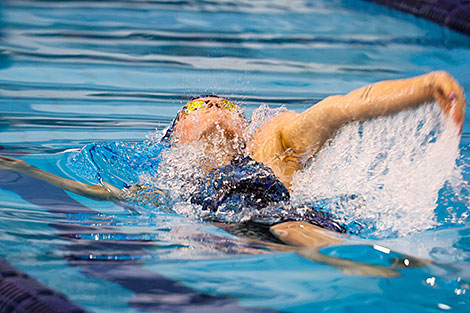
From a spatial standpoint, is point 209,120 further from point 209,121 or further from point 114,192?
point 114,192

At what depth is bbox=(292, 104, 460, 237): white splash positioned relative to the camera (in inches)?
81.4

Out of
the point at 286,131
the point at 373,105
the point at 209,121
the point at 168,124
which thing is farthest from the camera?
the point at 168,124

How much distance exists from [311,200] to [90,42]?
3.30m

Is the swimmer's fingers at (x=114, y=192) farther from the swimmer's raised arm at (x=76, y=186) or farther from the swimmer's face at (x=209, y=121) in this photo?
the swimmer's face at (x=209, y=121)

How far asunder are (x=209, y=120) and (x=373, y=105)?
→ 705mm

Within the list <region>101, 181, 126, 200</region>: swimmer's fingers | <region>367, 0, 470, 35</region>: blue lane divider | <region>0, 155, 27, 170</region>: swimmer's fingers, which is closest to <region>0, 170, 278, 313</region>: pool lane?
<region>101, 181, 126, 200</region>: swimmer's fingers

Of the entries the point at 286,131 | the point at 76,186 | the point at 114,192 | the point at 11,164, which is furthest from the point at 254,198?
the point at 11,164

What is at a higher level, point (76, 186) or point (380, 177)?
point (380, 177)

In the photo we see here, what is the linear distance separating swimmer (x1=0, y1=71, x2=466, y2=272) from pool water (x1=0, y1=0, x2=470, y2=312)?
66mm

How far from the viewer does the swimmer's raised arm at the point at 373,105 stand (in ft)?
5.78

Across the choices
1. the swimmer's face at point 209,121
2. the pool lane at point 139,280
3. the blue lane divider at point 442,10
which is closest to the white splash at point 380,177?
the swimmer's face at point 209,121

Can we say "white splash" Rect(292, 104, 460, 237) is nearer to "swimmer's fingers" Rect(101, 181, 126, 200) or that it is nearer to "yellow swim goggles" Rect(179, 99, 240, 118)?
"yellow swim goggles" Rect(179, 99, 240, 118)

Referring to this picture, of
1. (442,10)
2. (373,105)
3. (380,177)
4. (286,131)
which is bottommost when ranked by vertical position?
(380,177)

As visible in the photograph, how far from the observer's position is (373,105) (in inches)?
73.4
